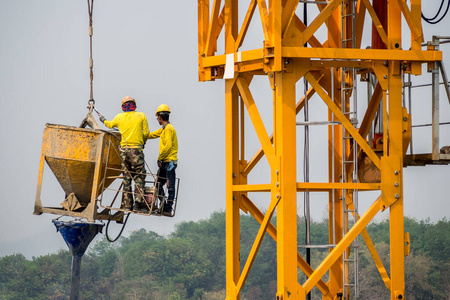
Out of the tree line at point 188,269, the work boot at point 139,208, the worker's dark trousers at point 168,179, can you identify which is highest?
the worker's dark trousers at point 168,179

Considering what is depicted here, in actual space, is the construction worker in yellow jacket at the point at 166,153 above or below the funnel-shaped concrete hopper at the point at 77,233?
above

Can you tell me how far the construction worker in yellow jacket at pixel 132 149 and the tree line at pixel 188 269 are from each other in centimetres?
6400

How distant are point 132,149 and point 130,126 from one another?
49 cm

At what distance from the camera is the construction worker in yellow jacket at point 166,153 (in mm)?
19609

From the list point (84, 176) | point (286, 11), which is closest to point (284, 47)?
point (286, 11)

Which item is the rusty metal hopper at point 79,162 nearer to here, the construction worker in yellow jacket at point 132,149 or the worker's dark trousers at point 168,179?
the construction worker in yellow jacket at point 132,149

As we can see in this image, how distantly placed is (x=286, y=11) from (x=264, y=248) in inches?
2915

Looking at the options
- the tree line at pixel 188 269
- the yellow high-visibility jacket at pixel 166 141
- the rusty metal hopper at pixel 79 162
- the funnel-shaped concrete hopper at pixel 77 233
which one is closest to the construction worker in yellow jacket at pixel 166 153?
the yellow high-visibility jacket at pixel 166 141

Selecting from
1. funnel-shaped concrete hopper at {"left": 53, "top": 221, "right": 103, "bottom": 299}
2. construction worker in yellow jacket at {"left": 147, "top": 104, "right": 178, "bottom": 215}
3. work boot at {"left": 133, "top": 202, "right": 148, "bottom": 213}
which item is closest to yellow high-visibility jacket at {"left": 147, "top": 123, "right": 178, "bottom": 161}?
construction worker in yellow jacket at {"left": 147, "top": 104, "right": 178, "bottom": 215}

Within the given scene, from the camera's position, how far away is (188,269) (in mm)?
89250

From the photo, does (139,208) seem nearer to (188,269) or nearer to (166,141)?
(166,141)

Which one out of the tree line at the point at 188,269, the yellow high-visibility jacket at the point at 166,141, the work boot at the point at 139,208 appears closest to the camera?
the work boot at the point at 139,208

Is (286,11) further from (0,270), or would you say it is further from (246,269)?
(0,270)

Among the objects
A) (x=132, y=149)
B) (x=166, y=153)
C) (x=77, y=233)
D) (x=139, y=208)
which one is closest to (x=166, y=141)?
(x=166, y=153)
